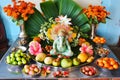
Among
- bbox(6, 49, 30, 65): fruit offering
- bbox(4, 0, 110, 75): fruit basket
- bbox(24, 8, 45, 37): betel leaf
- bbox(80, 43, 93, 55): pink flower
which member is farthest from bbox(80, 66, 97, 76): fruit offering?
bbox(24, 8, 45, 37): betel leaf

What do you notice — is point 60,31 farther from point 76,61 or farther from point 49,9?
point 49,9

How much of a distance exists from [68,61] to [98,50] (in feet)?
1.00

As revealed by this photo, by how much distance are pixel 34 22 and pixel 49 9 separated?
0.16 meters

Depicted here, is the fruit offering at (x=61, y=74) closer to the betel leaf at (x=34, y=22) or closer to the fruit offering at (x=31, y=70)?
the fruit offering at (x=31, y=70)

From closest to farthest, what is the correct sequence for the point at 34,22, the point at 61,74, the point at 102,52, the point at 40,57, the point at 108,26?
the point at 61,74
the point at 40,57
the point at 102,52
the point at 34,22
the point at 108,26

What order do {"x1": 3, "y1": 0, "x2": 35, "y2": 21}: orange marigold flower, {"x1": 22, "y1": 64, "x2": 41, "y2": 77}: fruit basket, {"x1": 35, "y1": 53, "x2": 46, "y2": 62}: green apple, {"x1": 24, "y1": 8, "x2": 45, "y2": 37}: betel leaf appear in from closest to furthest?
{"x1": 22, "y1": 64, "x2": 41, "y2": 77}: fruit basket
{"x1": 35, "y1": 53, "x2": 46, "y2": 62}: green apple
{"x1": 3, "y1": 0, "x2": 35, "y2": 21}: orange marigold flower
{"x1": 24, "y1": 8, "x2": 45, "y2": 37}: betel leaf

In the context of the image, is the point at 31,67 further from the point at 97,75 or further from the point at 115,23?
the point at 115,23

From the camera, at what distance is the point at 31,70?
1.11 m

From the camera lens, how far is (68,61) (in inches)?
45.3

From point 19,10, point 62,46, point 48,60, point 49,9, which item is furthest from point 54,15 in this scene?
point 48,60

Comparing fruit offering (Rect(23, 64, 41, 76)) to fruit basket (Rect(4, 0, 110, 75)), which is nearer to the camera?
fruit offering (Rect(23, 64, 41, 76))

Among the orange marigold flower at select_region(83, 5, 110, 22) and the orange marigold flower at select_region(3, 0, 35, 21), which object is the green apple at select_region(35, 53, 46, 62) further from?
the orange marigold flower at select_region(83, 5, 110, 22)

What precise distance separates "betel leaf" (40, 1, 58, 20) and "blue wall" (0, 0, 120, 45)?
31 cm

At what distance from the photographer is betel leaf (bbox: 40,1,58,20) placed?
5.11 ft
